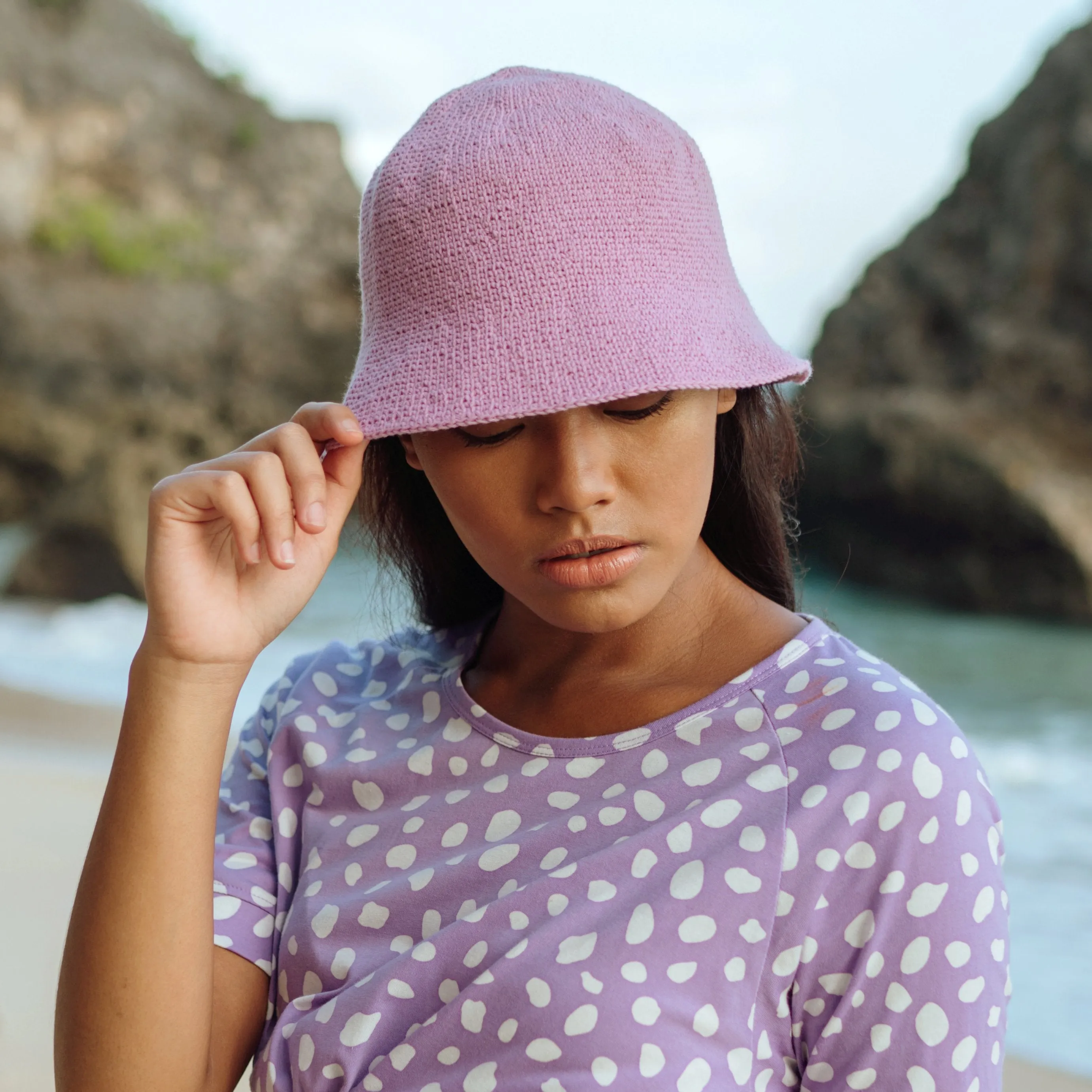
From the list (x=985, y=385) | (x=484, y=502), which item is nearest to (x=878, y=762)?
(x=484, y=502)

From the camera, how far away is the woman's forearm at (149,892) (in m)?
1.22

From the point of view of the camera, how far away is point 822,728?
114 cm

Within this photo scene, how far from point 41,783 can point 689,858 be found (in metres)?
4.22

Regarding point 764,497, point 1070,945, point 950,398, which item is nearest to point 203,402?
point 950,398

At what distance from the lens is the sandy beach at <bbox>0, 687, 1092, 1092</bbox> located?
9.15 ft

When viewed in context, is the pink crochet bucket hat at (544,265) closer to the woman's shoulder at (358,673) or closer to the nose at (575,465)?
the nose at (575,465)

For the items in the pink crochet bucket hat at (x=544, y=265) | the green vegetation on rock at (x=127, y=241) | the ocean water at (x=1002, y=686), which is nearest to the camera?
the pink crochet bucket hat at (x=544, y=265)

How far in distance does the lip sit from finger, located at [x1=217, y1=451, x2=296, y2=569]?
25 cm

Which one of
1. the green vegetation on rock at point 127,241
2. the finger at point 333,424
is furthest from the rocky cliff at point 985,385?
the green vegetation on rock at point 127,241

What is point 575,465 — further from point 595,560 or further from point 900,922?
point 900,922

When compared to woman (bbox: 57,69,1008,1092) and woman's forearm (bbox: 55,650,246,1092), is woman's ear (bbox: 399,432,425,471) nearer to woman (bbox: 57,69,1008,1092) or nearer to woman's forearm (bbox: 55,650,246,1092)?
woman (bbox: 57,69,1008,1092)

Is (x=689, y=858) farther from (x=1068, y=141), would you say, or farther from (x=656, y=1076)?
(x=1068, y=141)

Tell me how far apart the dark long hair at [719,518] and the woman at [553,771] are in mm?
122

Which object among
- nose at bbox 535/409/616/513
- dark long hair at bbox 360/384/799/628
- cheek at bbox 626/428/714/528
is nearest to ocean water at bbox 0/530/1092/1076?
dark long hair at bbox 360/384/799/628
